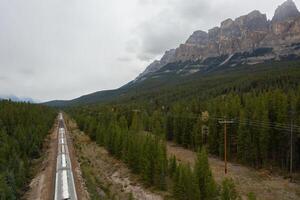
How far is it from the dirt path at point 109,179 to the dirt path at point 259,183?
1261cm

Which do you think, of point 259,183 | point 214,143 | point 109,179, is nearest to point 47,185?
point 109,179

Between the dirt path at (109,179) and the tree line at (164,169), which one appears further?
the dirt path at (109,179)

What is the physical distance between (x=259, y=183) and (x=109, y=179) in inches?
885

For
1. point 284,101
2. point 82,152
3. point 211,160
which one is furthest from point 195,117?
point 82,152

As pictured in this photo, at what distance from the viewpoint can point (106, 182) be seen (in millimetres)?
40719

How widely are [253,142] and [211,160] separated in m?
10.4

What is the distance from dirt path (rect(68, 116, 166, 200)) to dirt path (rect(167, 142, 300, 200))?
1261 centimetres

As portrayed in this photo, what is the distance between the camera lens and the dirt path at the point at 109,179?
113 feet

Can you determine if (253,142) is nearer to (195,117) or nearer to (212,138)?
(212,138)

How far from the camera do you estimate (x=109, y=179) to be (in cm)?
4247

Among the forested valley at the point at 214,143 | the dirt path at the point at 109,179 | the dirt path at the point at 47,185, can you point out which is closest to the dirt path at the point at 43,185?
the dirt path at the point at 47,185

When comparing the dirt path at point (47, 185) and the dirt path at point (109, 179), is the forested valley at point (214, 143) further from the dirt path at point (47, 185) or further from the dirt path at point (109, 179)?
the dirt path at point (47, 185)

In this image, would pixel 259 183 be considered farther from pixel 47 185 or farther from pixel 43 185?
pixel 43 185

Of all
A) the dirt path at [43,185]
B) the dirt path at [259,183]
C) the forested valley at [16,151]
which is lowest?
the dirt path at [259,183]
